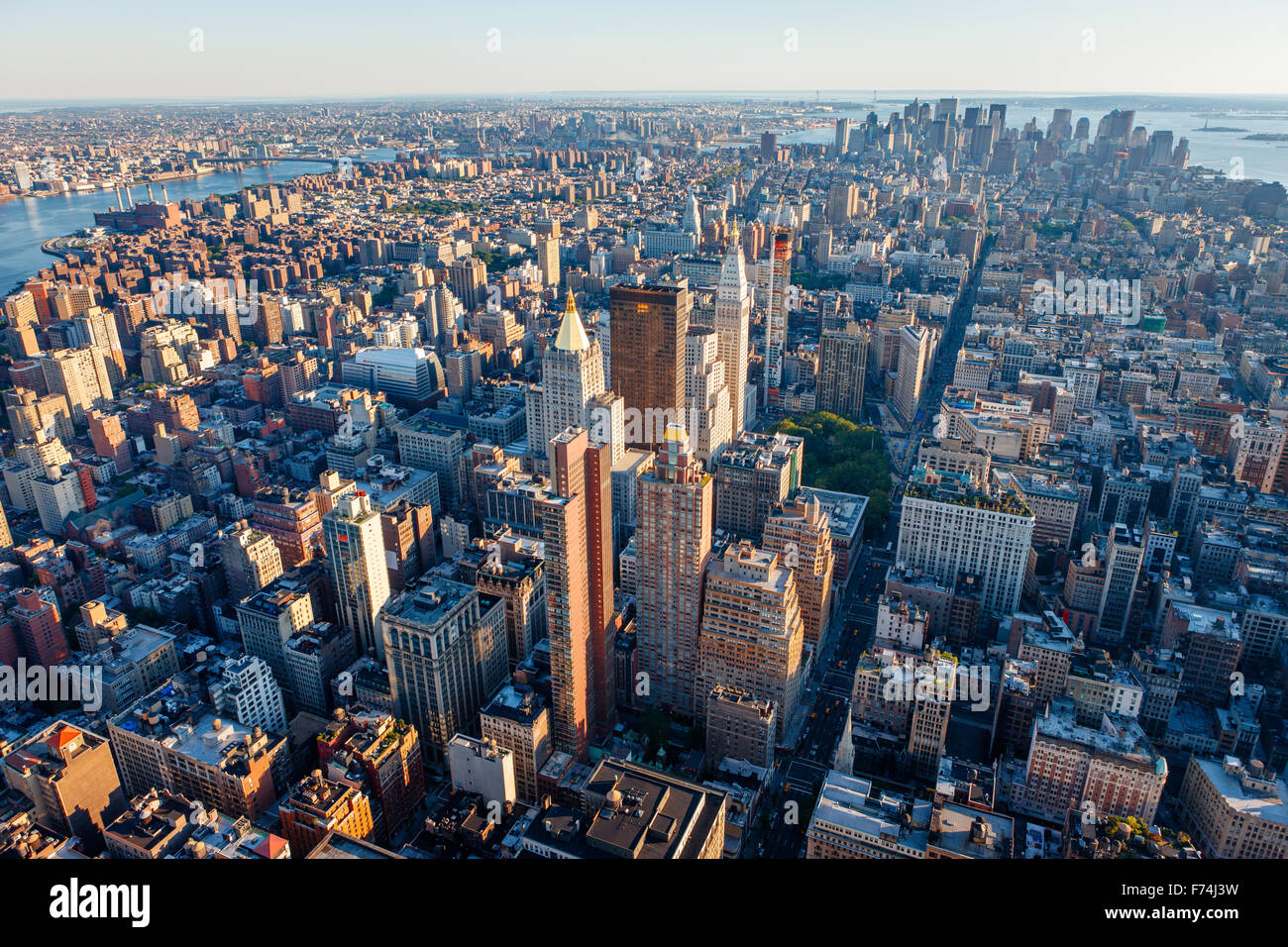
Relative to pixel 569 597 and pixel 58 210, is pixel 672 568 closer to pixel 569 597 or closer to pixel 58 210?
pixel 569 597

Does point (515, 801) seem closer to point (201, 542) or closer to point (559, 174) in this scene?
point (201, 542)

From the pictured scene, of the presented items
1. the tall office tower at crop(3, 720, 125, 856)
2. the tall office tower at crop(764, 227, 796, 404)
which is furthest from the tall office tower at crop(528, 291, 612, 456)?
the tall office tower at crop(3, 720, 125, 856)

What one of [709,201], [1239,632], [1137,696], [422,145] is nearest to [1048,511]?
[1239,632]

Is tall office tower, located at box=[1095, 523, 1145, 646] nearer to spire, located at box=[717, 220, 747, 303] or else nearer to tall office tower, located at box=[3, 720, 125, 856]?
spire, located at box=[717, 220, 747, 303]

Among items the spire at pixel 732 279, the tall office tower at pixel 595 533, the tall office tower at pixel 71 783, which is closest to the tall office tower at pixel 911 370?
the spire at pixel 732 279

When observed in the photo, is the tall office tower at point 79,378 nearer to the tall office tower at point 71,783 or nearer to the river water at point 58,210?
the river water at point 58,210

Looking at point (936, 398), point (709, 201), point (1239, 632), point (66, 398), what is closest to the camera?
point (1239, 632)
